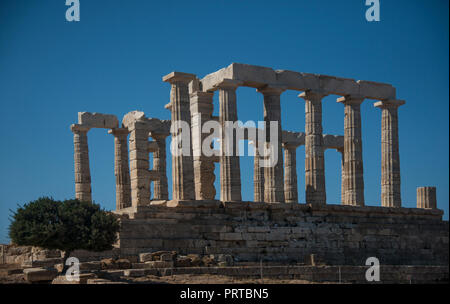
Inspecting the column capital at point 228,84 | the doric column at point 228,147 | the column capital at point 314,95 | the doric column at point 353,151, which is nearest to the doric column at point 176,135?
the column capital at point 228,84

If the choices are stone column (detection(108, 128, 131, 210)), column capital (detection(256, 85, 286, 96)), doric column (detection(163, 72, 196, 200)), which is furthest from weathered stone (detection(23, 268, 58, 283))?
stone column (detection(108, 128, 131, 210))

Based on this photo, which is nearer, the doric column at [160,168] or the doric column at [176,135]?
the doric column at [176,135]

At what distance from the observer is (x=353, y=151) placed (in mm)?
40781

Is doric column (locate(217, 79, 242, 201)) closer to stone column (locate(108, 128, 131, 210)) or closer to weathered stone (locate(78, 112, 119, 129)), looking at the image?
stone column (locate(108, 128, 131, 210))

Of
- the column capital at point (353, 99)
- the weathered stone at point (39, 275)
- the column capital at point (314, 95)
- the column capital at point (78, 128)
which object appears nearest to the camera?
the weathered stone at point (39, 275)

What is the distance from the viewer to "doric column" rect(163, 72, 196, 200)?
3441cm

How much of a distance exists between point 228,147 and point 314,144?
6.04m

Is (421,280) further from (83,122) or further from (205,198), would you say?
(83,122)

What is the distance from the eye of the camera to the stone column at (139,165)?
38.0 metres

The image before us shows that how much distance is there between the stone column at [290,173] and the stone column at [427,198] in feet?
25.6

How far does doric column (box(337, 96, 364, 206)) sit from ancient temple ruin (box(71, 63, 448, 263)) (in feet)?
0.19

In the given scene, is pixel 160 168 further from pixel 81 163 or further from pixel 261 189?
pixel 261 189

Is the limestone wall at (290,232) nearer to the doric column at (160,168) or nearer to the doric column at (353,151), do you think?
the doric column at (353,151)

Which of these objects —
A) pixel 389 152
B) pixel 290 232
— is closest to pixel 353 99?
pixel 389 152
